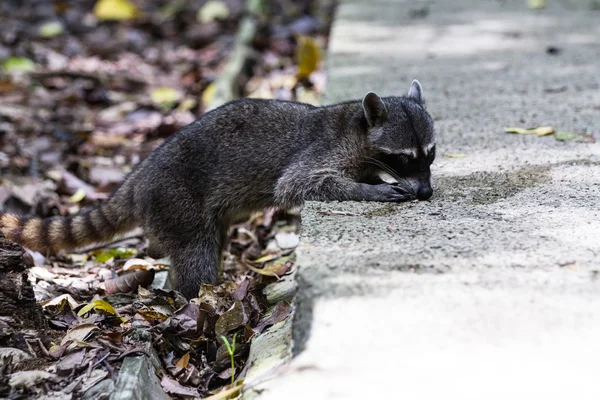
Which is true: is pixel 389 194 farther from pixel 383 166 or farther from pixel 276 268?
pixel 276 268

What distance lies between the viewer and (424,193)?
3.70 m

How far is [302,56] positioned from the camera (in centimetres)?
764

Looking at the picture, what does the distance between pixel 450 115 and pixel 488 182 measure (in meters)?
1.45

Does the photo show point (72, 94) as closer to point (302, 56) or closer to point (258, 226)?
point (302, 56)

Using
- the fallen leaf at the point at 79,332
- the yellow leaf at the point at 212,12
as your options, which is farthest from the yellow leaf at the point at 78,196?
the yellow leaf at the point at 212,12

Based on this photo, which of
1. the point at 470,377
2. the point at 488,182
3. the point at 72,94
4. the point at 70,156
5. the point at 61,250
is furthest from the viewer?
the point at 72,94

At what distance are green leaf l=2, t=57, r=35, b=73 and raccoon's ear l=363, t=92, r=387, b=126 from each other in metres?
5.58

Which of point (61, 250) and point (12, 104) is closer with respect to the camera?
point (61, 250)

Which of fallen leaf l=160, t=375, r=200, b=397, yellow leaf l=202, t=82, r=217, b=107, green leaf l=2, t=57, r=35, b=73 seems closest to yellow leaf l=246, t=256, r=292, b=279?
fallen leaf l=160, t=375, r=200, b=397

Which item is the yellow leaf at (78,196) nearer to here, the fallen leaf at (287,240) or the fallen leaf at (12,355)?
the fallen leaf at (287,240)

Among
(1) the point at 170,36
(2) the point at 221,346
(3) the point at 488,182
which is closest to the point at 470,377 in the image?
(2) the point at 221,346

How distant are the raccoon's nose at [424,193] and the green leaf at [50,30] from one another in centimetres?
751

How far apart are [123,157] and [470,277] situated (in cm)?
454

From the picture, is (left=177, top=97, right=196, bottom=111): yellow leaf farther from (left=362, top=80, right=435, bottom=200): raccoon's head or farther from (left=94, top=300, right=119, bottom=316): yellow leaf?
(left=94, top=300, right=119, bottom=316): yellow leaf
